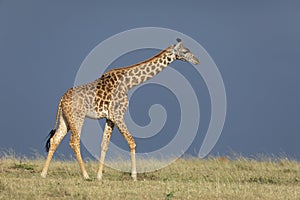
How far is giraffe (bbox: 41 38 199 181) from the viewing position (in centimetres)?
1484

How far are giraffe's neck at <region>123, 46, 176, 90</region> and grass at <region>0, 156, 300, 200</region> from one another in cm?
238

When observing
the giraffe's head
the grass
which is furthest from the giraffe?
the grass

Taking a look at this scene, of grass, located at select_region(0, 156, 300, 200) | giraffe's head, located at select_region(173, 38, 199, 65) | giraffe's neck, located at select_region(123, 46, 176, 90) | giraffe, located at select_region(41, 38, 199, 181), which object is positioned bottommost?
grass, located at select_region(0, 156, 300, 200)

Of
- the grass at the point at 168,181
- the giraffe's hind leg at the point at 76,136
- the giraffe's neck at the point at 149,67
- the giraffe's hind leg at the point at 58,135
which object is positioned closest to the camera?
the grass at the point at 168,181

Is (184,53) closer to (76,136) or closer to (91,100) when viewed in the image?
(91,100)

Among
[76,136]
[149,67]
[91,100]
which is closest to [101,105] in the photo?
[91,100]

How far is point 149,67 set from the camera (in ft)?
52.7

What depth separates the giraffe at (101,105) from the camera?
14836 millimetres

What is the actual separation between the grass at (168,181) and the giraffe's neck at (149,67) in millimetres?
2380

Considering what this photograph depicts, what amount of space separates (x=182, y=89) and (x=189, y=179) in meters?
3.48

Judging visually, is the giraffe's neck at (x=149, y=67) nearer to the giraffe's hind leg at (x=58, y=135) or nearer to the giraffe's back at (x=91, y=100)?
the giraffe's back at (x=91, y=100)

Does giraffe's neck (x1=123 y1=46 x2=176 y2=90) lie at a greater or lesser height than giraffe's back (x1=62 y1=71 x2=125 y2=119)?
greater

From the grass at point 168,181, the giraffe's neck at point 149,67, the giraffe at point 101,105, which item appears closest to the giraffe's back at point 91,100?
the giraffe at point 101,105

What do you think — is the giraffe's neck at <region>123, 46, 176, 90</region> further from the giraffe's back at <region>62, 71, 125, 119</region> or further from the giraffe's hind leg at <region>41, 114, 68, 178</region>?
the giraffe's hind leg at <region>41, 114, 68, 178</region>
